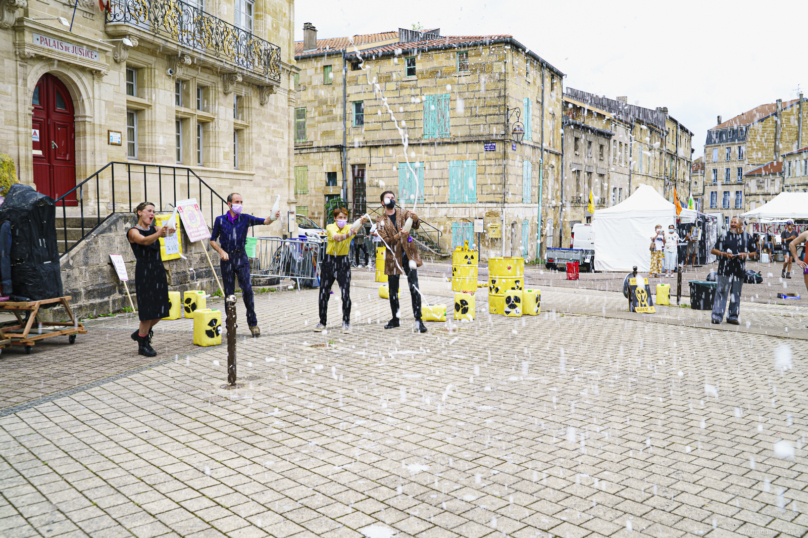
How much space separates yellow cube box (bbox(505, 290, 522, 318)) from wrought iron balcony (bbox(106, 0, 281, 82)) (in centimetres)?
1058

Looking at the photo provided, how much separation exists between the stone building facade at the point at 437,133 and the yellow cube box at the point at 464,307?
20.6 m

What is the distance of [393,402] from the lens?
19.1ft

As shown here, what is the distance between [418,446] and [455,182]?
28.4m

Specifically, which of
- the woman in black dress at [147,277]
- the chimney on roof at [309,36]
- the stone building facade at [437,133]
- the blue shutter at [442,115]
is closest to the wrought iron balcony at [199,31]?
the woman in black dress at [147,277]

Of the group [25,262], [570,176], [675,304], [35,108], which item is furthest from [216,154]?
[570,176]

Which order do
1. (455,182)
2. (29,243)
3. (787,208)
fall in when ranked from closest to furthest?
(29,243)
(787,208)
(455,182)

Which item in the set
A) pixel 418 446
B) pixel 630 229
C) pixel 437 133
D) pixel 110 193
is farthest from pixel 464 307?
pixel 437 133

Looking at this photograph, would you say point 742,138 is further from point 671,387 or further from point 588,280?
point 671,387

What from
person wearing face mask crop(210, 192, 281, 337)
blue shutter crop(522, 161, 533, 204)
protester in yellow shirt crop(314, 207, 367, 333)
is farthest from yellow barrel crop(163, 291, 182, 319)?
blue shutter crop(522, 161, 533, 204)

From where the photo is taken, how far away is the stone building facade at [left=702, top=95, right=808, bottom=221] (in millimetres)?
68250

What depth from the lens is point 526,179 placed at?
33.5 metres

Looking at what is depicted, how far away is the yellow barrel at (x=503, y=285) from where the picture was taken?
1210 cm

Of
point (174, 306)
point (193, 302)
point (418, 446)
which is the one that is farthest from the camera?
point (193, 302)

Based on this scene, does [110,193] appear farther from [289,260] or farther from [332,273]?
[332,273]
